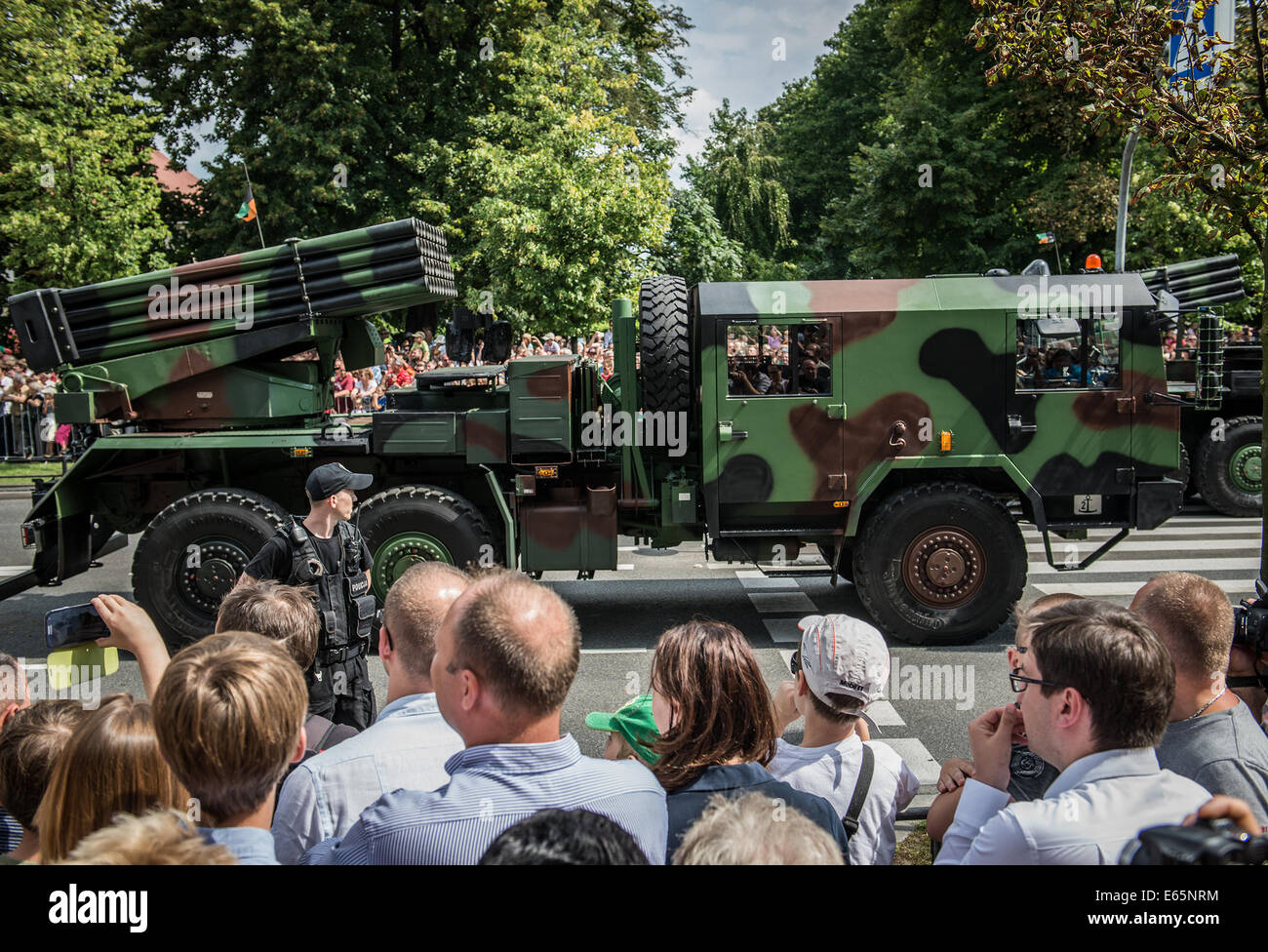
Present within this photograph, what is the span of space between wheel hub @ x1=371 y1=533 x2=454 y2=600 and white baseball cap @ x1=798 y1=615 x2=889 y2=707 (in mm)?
5598

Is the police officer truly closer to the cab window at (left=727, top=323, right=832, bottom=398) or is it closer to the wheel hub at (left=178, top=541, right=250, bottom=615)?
the wheel hub at (left=178, top=541, right=250, bottom=615)

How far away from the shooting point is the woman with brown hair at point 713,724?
2.99 meters

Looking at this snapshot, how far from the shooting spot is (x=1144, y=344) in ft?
28.1

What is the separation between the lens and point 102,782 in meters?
2.51

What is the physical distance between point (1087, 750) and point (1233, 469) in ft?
44.9

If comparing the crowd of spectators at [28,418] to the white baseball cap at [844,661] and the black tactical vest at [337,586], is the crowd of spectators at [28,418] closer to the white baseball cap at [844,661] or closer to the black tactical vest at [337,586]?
the black tactical vest at [337,586]

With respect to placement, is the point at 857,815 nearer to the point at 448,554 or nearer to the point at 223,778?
the point at 223,778

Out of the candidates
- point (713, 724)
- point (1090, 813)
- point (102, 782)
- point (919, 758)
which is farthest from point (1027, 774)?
point (919, 758)

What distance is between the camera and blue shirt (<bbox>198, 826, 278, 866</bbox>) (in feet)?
7.77

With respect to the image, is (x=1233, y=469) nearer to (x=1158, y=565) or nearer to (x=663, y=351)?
(x=1158, y=565)

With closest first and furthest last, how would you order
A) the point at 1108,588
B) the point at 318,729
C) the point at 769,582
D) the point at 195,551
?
the point at 318,729 → the point at 195,551 → the point at 1108,588 → the point at 769,582

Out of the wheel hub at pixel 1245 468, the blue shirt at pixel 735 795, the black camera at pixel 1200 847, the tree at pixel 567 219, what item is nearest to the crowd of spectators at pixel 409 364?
the tree at pixel 567 219
